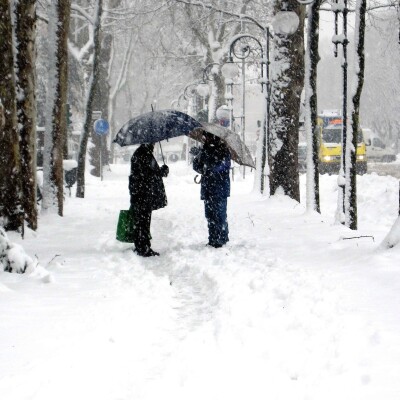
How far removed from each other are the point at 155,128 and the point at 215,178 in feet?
4.01

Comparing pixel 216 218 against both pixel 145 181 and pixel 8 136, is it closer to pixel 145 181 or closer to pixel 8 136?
pixel 145 181

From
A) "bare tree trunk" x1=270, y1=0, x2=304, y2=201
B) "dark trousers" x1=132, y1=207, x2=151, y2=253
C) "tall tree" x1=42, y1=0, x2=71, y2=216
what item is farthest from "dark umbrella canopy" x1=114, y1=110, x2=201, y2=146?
"bare tree trunk" x1=270, y1=0, x2=304, y2=201

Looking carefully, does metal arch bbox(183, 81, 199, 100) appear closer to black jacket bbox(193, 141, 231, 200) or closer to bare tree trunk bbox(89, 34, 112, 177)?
bare tree trunk bbox(89, 34, 112, 177)

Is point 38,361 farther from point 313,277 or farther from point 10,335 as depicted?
point 313,277

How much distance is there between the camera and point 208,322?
497cm

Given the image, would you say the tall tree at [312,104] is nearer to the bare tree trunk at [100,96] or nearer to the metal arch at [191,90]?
the bare tree trunk at [100,96]

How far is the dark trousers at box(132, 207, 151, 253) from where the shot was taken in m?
8.51

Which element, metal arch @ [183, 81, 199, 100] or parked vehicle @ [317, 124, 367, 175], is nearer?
parked vehicle @ [317, 124, 367, 175]

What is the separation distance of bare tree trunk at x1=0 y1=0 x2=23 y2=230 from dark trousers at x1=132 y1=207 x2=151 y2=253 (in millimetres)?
1859

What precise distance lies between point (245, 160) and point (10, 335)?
5.24 m

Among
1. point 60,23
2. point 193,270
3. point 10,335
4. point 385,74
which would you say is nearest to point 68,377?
point 10,335

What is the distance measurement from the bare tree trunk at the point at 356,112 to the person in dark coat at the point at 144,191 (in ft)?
12.1

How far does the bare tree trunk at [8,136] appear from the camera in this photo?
326 inches

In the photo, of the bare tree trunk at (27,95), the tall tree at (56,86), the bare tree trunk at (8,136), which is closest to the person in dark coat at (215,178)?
the bare tree trunk at (8,136)
